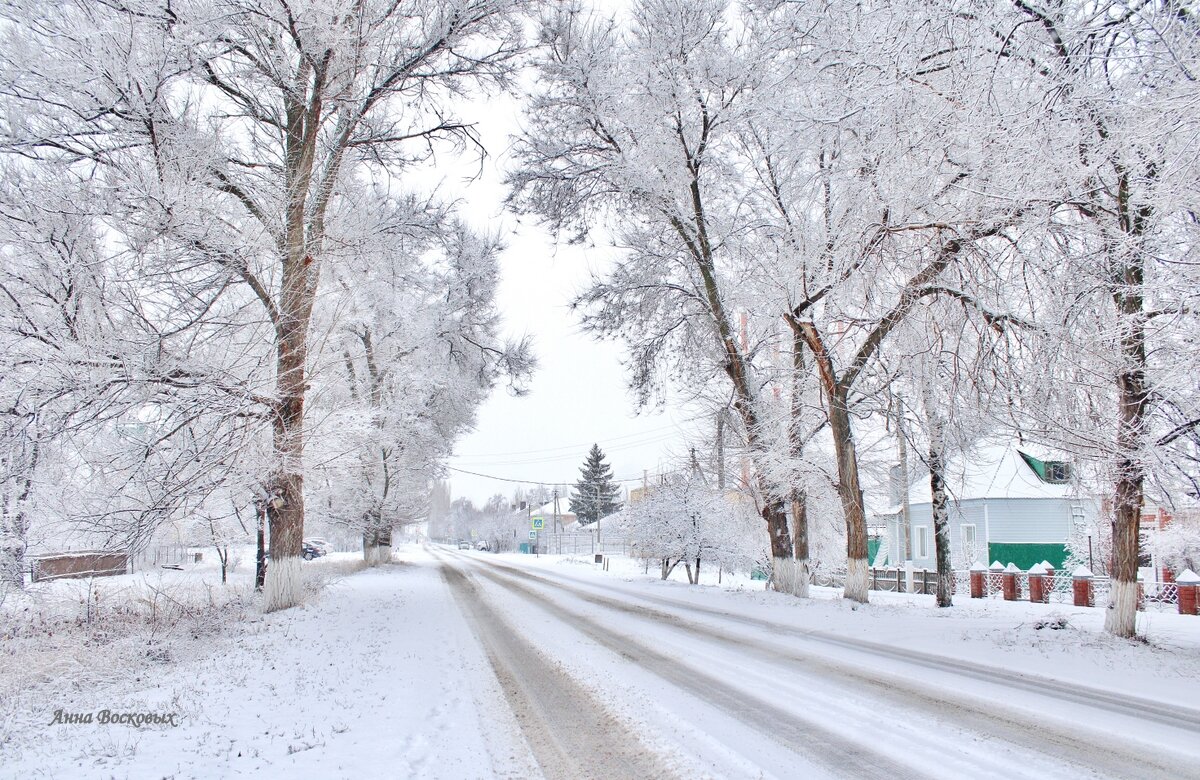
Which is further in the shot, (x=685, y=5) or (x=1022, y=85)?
(x=685, y=5)

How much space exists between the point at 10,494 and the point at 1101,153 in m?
13.1

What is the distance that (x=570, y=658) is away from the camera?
7.88m

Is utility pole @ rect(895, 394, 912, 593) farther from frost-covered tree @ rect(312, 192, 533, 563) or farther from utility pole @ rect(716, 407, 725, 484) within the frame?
frost-covered tree @ rect(312, 192, 533, 563)

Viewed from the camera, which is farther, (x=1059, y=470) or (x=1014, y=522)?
(x=1014, y=522)

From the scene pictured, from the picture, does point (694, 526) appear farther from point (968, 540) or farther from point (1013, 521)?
point (1013, 521)

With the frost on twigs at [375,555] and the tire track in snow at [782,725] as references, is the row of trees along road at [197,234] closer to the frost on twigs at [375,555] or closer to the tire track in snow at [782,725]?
the tire track in snow at [782,725]

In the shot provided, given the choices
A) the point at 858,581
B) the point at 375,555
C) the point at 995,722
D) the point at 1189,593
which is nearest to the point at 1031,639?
the point at 995,722

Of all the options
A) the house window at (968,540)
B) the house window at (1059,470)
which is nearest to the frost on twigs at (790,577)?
the house window at (1059,470)

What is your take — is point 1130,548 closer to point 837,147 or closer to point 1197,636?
point 1197,636

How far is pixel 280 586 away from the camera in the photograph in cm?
1205

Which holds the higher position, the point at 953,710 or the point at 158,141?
the point at 158,141

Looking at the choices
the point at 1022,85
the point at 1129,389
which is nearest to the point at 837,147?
the point at 1022,85

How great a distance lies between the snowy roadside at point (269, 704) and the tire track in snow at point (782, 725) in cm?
176

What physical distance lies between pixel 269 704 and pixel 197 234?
6047 millimetres
